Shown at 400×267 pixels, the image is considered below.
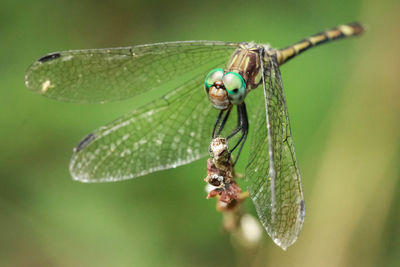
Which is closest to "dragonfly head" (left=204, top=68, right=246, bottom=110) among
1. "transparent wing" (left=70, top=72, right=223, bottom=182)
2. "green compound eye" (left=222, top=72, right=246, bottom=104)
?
"green compound eye" (left=222, top=72, right=246, bottom=104)

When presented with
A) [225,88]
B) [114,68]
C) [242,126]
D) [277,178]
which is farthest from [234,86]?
[114,68]

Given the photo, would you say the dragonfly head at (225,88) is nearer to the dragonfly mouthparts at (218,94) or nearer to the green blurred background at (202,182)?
the dragonfly mouthparts at (218,94)

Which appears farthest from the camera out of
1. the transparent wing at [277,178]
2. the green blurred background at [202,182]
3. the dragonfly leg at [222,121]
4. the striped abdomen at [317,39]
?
the green blurred background at [202,182]

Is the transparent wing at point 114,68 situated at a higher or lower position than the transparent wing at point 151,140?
higher

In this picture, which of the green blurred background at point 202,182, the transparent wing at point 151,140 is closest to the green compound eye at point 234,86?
the transparent wing at point 151,140

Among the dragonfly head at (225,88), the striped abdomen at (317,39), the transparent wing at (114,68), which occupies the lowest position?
the dragonfly head at (225,88)

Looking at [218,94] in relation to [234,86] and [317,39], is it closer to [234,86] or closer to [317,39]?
[234,86]

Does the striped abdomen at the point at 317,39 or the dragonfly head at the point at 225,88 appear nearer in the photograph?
the dragonfly head at the point at 225,88
